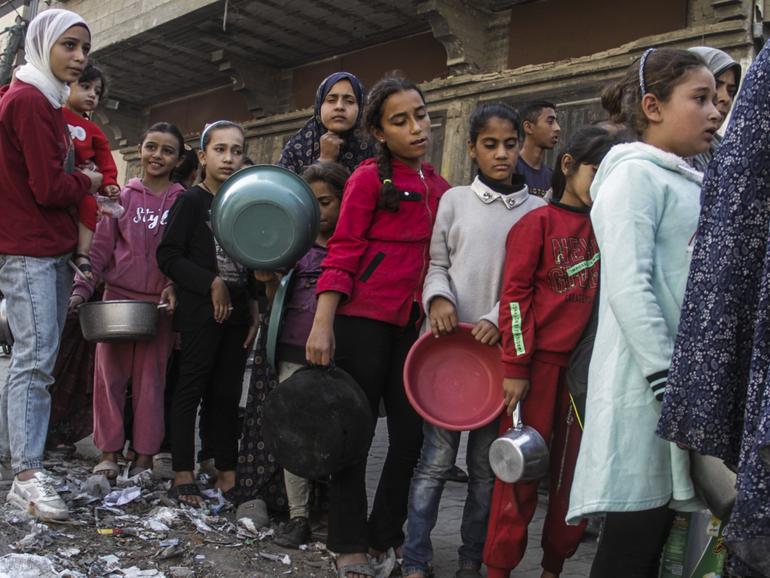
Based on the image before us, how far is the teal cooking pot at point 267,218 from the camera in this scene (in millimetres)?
3400

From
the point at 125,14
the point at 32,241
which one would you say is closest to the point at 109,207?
the point at 32,241

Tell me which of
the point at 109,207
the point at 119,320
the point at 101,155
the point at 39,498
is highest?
the point at 101,155

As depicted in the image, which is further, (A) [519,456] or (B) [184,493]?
(B) [184,493]

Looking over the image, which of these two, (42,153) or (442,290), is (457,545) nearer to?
(442,290)

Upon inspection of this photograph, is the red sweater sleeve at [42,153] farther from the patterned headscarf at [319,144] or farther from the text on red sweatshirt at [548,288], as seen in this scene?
the text on red sweatshirt at [548,288]

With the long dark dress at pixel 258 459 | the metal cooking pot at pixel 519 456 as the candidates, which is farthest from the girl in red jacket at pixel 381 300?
the long dark dress at pixel 258 459

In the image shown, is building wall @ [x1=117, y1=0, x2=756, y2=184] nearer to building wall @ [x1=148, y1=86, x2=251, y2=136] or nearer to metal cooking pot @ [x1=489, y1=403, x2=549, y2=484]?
building wall @ [x1=148, y1=86, x2=251, y2=136]

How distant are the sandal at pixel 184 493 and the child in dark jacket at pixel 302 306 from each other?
481 millimetres

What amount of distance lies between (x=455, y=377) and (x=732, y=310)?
5.44 feet

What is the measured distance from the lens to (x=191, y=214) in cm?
415

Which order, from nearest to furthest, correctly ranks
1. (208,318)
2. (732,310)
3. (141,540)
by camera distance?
(732,310), (141,540), (208,318)

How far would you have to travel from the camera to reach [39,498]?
3340 mm

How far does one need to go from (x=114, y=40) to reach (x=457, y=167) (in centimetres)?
637

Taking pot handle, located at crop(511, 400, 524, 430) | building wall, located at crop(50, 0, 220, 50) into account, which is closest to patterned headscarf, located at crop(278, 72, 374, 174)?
pot handle, located at crop(511, 400, 524, 430)
